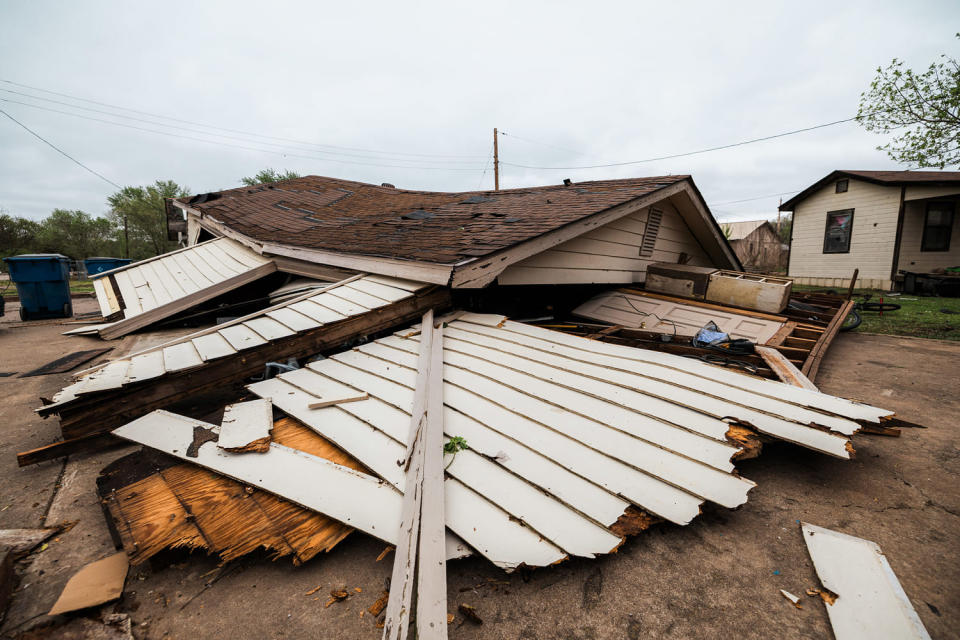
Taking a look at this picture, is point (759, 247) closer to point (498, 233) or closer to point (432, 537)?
point (498, 233)

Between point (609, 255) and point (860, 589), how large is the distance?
17.2 feet

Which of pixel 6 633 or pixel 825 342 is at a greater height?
pixel 825 342

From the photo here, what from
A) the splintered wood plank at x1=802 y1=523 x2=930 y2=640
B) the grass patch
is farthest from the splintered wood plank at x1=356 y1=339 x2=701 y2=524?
the grass patch

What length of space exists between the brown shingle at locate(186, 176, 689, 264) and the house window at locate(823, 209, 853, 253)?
48.1 ft

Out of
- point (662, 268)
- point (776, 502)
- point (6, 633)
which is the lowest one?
point (6, 633)

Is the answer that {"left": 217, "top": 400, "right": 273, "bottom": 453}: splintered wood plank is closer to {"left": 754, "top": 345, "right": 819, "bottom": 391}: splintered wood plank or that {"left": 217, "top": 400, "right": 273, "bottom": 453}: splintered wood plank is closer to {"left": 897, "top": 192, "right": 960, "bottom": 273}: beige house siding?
{"left": 754, "top": 345, "right": 819, "bottom": 391}: splintered wood plank

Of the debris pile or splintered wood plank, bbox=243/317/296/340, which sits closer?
the debris pile

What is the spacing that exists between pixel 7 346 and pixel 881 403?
12.5 metres

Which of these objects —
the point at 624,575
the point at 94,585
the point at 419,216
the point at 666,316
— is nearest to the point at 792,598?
the point at 624,575

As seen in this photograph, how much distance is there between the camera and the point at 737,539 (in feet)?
5.88

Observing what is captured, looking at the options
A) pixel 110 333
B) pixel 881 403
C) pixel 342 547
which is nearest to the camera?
pixel 342 547

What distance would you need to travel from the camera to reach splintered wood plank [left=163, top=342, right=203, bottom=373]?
2.86 metres

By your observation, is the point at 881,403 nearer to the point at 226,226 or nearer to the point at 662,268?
the point at 662,268

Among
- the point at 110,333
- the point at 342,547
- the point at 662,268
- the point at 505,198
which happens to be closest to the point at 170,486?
the point at 342,547
